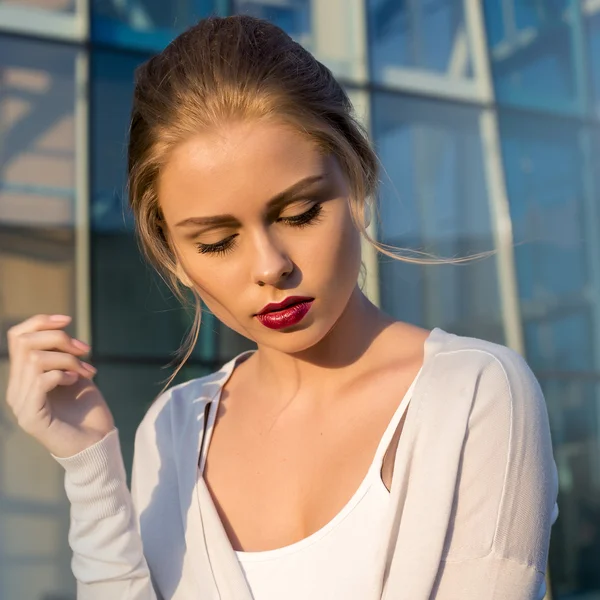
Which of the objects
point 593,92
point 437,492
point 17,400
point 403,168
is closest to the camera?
point 437,492

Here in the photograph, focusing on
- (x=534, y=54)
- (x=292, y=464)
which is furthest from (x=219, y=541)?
(x=534, y=54)

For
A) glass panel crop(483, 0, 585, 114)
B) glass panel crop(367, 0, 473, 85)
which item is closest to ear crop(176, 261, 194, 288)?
glass panel crop(367, 0, 473, 85)

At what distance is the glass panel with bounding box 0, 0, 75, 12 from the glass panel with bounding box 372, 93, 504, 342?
146 centimetres

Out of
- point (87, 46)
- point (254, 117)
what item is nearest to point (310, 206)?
point (254, 117)

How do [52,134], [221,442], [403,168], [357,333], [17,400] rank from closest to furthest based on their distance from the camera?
[17,400] < [357,333] < [221,442] < [52,134] < [403,168]

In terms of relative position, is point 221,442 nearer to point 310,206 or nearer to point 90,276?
point 310,206

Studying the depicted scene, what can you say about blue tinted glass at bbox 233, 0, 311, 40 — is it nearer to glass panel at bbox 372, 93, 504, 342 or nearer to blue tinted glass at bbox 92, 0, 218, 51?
blue tinted glass at bbox 92, 0, 218, 51

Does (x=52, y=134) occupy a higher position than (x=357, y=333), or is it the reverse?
(x=52, y=134)

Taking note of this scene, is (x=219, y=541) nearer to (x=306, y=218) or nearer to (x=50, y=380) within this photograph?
(x=50, y=380)

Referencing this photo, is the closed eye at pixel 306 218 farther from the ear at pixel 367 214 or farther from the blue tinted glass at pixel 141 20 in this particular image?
→ the blue tinted glass at pixel 141 20

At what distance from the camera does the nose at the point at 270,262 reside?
1261 mm

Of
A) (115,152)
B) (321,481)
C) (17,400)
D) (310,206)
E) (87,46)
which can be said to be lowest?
(321,481)

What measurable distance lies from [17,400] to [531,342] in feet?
10.7

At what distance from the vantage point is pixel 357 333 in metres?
1.53
